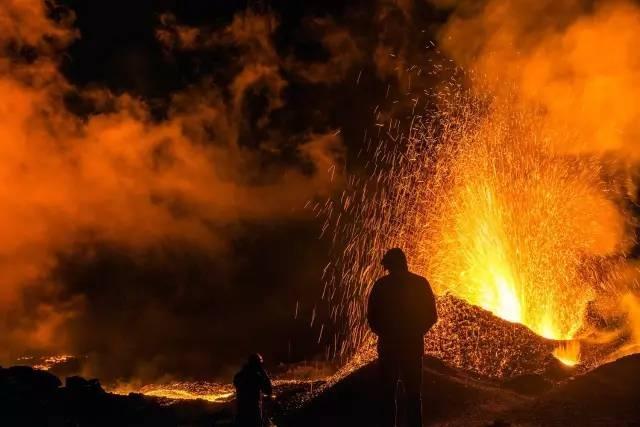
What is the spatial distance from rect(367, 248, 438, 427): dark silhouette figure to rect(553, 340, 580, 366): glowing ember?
16700mm

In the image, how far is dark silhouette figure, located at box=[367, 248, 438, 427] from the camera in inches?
323

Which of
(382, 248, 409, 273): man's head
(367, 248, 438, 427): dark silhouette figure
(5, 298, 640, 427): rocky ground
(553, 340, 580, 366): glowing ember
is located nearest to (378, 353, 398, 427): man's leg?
(367, 248, 438, 427): dark silhouette figure

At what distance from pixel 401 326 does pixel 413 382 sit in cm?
77

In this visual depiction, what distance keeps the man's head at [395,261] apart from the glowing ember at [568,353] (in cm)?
1698

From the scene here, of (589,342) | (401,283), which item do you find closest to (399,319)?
(401,283)

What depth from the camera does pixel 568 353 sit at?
24.1 m

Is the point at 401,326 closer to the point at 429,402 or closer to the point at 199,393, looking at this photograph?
the point at 429,402

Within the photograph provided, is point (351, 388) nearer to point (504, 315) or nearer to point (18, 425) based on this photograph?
point (18, 425)

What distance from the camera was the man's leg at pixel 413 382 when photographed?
8.20 metres

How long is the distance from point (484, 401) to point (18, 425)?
51.3ft

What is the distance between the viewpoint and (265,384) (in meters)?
12.4

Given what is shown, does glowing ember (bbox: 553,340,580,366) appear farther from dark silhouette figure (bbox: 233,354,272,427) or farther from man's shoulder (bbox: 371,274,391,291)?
man's shoulder (bbox: 371,274,391,291)

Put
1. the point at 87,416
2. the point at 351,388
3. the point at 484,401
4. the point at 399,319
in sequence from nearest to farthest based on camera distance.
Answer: the point at 399,319, the point at 484,401, the point at 351,388, the point at 87,416

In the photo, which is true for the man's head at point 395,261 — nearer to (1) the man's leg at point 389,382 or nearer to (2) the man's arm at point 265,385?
(1) the man's leg at point 389,382
